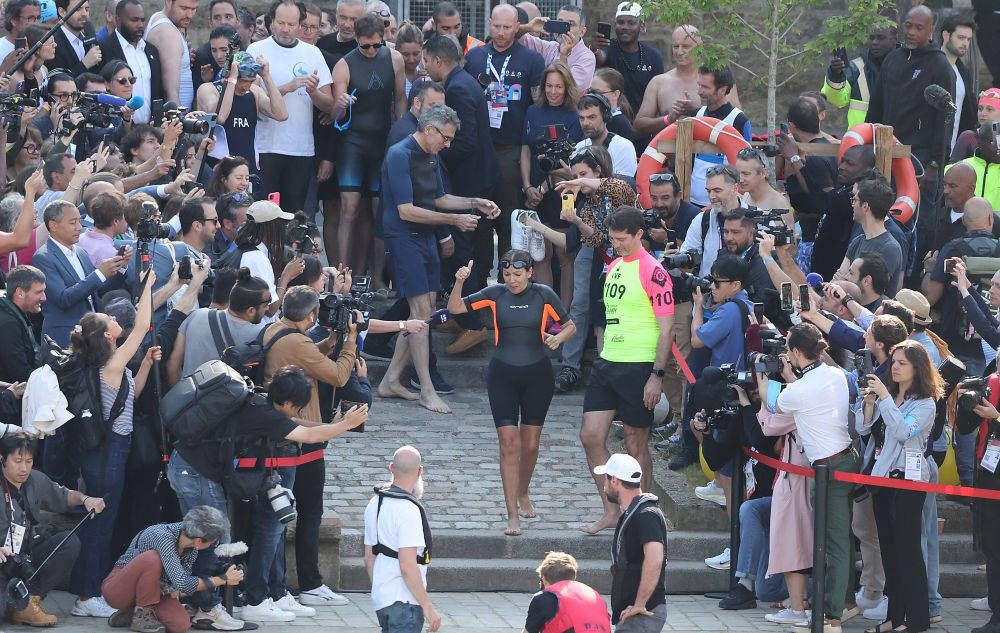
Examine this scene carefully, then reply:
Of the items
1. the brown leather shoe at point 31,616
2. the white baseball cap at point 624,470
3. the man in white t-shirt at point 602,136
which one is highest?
the man in white t-shirt at point 602,136

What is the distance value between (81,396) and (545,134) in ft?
16.8

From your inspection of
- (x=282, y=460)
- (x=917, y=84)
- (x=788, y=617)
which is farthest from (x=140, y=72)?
(x=788, y=617)

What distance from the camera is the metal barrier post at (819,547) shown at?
873cm

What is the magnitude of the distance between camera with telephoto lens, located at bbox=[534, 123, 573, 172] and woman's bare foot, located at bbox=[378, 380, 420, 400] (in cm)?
218

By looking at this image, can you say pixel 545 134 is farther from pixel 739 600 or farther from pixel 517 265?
pixel 739 600

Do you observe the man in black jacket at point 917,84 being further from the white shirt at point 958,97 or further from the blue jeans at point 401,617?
the blue jeans at point 401,617

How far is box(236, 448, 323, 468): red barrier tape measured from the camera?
8766 mm

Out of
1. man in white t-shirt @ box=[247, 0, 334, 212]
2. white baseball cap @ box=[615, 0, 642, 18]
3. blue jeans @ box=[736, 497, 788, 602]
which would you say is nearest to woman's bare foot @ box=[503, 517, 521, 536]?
blue jeans @ box=[736, 497, 788, 602]

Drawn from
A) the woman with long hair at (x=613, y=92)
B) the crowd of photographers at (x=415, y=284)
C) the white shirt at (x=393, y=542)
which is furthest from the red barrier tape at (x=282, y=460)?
the woman with long hair at (x=613, y=92)

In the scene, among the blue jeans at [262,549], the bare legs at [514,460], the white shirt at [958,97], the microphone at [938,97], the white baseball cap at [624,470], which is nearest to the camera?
the white baseball cap at [624,470]

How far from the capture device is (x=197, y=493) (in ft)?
28.4

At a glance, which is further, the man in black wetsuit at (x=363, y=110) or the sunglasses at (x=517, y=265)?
the man in black wetsuit at (x=363, y=110)

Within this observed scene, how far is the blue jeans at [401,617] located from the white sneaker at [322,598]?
1.62 m

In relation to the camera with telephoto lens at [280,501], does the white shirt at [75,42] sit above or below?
above
